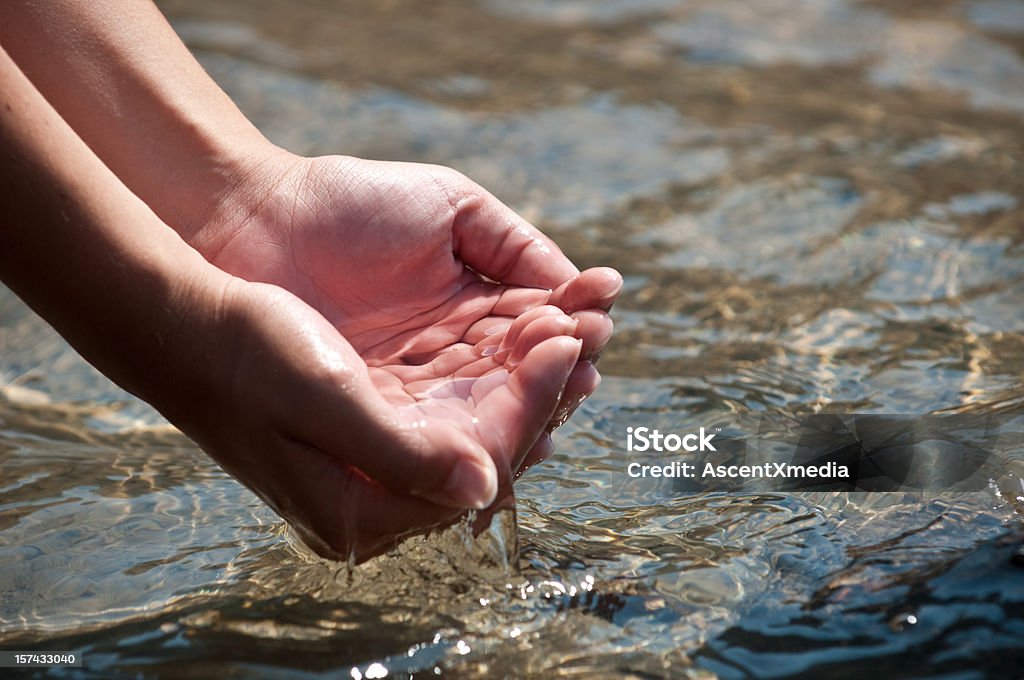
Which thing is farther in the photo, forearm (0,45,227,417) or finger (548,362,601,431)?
finger (548,362,601,431)

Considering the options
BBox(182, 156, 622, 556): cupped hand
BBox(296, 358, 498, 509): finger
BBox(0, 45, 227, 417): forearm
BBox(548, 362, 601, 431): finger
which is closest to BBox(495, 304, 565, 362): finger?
BBox(182, 156, 622, 556): cupped hand

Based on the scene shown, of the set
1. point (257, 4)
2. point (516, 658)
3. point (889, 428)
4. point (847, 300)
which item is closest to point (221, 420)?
point (516, 658)

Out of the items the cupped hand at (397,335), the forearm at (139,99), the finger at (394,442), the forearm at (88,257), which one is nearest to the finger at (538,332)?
the cupped hand at (397,335)

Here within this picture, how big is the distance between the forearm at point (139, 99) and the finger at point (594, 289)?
3.47ft

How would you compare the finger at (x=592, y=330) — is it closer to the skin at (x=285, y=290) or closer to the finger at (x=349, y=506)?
the skin at (x=285, y=290)

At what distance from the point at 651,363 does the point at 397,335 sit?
3.68 ft

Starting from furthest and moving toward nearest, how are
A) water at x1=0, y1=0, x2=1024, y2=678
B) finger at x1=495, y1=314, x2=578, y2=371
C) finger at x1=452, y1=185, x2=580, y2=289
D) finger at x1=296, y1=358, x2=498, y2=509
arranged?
finger at x1=452, y1=185, x2=580, y2=289, finger at x1=495, y1=314, x2=578, y2=371, water at x1=0, y1=0, x2=1024, y2=678, finger at x1=296, y1=358, x2=498, y2=509

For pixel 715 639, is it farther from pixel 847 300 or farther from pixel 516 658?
pixel 847 300

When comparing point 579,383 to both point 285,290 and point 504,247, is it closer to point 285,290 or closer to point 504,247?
point 504,247

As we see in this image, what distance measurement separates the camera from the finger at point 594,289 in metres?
2.50

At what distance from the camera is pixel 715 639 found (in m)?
2.22

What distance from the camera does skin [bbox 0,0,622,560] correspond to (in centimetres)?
216

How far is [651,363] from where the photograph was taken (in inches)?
146

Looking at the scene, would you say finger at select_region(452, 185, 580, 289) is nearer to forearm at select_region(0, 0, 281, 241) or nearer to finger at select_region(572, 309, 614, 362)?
finger at select_region(572, 309, 614, 362)
